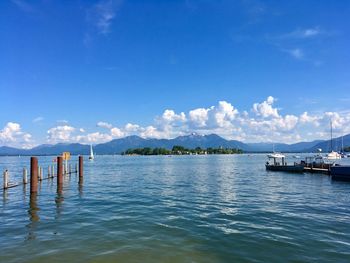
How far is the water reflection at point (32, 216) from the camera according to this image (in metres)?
18.0

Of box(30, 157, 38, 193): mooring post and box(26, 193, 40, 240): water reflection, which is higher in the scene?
box(30, 157, 38, 193): mooring post

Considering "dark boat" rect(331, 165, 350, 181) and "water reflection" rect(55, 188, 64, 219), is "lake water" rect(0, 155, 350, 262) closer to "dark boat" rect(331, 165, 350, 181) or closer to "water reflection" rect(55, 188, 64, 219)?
"water reflection" rect(55, 188, 64, 219)

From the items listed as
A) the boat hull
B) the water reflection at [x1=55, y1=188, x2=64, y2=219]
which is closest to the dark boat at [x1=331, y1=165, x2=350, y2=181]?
the boat hull

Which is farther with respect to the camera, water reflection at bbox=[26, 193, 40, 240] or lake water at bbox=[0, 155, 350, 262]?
water reflection at bbox=[26, 193, 40, 240]

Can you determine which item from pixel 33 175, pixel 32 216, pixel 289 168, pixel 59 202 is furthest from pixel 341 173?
pixel 32 216

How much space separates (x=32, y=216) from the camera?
23.4 m

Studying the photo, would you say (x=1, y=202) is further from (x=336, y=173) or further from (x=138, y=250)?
(x=336, y=173)

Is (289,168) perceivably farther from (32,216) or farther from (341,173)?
(32,216)

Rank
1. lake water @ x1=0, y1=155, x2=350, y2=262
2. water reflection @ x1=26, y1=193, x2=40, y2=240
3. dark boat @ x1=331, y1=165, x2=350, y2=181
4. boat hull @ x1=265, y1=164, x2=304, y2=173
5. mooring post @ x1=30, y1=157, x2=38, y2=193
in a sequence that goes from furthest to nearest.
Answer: boat hull @ x1=265, y1=164, x2=304, y2=173 → dark boat @ x1=331, y1=165, x2=350, y2=181 → mooring post @ x1=30, y1=157, x2=38, y2=193 → water reflection @ x1=26, y1=193, x2=40, y2=240 → lake water @ x1=0, y1=155, x2=350, y2=262

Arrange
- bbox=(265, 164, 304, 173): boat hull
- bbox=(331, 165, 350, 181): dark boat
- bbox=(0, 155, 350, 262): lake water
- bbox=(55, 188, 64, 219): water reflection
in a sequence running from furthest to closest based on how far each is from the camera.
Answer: bbox=(265, 164, 304, 173): boat hull
bbox=(331, 165, 350, 181): dark boat
bbox=(55, 188, 64, 219): water reflection
bbox=(0, 155, 350, 262): lake water

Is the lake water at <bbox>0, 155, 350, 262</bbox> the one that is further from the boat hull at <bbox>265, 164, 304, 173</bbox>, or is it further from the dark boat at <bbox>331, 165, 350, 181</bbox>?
the boat hull at <bbox>265, 164, 304, 173</bbox>

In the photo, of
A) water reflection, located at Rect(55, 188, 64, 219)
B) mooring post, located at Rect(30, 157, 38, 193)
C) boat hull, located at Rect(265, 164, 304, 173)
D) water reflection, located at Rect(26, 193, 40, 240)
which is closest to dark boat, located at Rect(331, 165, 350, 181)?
boat hull, located at Rect(265, 164, 304, 173)

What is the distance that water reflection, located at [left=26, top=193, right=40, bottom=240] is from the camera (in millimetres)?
18000

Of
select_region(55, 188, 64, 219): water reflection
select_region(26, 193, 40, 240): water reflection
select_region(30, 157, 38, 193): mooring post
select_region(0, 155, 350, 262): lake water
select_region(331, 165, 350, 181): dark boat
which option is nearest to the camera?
select_region(0, 155, 350, 262): lake water
